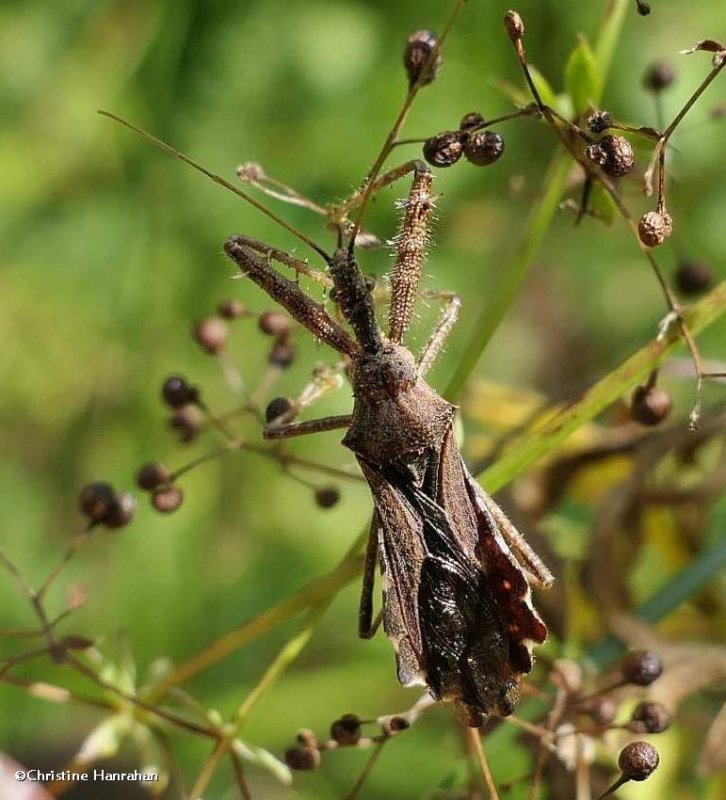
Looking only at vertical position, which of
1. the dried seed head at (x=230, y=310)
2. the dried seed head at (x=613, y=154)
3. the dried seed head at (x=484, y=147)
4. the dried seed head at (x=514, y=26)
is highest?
the dried seed head at (x=514, y=26)

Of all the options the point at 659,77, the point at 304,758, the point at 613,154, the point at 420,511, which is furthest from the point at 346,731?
the point at 659,77

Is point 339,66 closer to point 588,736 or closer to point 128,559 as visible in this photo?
point 128,559

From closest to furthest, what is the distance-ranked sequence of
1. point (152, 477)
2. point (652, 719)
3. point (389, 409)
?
point (652, 719) → point (152, 477) → point (389, 409)

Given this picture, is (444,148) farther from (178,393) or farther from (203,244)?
(203,244)

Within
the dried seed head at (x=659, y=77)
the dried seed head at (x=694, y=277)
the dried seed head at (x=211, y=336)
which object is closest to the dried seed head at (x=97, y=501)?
the dried seed head at (x=211, y=336)

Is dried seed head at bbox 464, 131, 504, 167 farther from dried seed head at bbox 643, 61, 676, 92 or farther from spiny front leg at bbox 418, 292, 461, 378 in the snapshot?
dried seed head at bbox 643, 61, 676, 92

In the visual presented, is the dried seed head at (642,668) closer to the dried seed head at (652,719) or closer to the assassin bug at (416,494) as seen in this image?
the dried seed head at (652,719)
